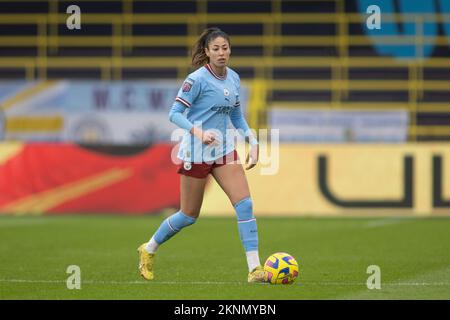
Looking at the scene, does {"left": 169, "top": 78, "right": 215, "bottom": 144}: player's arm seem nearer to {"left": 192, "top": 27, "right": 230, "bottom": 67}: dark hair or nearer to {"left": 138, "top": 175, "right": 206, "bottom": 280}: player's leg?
{"left": 192, "top": 27, "right": 230, "bottom": 67}: dark hair

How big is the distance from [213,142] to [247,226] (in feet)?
2.69

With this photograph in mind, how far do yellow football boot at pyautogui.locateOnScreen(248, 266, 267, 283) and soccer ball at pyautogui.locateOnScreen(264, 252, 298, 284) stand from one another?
0.04 m

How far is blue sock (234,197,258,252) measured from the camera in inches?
363

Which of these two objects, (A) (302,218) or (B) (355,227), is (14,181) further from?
(B) (355,227)

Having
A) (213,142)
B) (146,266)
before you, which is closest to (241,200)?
(213,142)

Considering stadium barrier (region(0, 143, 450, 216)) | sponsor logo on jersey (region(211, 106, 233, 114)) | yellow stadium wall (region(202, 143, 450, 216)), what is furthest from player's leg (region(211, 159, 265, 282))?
yellow stadium wall (region(202, 143, 450, 216))

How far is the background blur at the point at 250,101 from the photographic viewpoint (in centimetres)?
1914

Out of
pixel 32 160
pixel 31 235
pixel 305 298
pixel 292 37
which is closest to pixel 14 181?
pixel 32 160

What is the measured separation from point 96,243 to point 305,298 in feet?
19.9

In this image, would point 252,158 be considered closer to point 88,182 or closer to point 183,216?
point 183,216

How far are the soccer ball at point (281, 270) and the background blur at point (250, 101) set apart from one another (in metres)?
10.0

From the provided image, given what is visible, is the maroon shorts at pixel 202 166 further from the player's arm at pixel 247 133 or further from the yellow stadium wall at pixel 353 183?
the yellow stadium wall at pixel 353 183

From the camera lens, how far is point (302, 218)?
1856 cm

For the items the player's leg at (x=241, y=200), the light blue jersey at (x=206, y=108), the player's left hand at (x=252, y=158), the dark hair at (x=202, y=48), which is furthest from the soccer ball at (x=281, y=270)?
the dark hair at (x=202, y=48)
